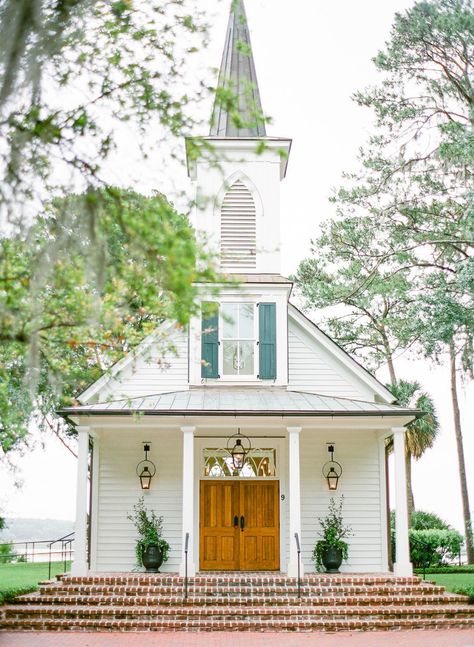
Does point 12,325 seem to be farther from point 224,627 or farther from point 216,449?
point 216,449

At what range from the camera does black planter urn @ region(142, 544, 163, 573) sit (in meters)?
16.0

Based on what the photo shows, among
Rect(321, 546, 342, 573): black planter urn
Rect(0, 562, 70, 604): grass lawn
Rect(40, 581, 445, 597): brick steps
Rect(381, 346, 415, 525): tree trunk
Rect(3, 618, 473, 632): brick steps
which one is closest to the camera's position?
Rect(3, 618, 473, 632): brick steps

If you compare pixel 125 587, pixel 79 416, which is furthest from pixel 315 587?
pixel 79 416

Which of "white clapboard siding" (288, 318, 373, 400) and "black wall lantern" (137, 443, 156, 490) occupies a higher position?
"white clapboard siding" (288, 318, 373, 400)

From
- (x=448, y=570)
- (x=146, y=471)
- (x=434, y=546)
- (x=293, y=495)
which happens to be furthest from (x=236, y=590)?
(x=434, y=546)

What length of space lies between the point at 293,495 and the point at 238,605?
7.85 ft

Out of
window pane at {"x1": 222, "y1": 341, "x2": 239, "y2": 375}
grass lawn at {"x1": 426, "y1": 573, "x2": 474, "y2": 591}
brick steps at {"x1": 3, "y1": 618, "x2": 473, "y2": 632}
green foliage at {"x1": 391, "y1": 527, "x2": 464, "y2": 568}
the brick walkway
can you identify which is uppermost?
window pane at {"x1": 222, "y1": 341, "x2": 239, "y2": 375}

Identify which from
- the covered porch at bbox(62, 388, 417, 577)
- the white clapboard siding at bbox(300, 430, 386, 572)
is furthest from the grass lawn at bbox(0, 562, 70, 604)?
the white clapboard siding at bbox(300, 430, 386, 572)

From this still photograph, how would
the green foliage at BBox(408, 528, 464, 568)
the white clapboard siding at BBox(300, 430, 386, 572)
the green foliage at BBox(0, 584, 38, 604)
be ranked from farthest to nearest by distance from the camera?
the green foliage at BBox(408, 528, 464, 568) < the white clapboard siding at BBox(300, 430, 386, 572) < the green foliage at BBox(0, 584, 38, 604)

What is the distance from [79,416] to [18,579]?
6.03 m

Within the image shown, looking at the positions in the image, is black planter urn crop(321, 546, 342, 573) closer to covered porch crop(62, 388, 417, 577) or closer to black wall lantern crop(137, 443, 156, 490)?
covered porch crop(62, 388, 417, 577)

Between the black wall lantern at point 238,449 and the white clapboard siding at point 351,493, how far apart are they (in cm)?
108

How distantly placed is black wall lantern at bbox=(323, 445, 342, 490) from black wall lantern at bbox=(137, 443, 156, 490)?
3352 millimetres

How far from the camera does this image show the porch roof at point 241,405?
49.8 ft
